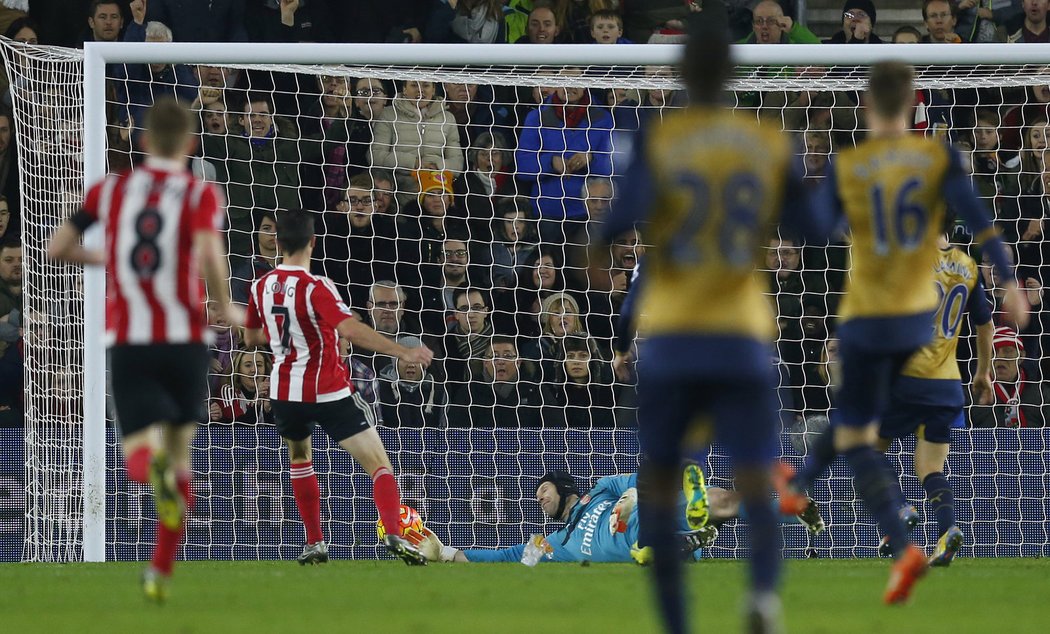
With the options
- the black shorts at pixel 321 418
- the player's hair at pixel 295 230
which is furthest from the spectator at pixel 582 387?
the player's hair at pixel 295 230

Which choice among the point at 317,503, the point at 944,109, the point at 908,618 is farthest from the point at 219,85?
the point at 908,618

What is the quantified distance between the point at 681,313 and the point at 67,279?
6.96 metres

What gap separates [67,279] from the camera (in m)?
10.5

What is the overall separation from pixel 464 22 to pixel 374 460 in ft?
→ 15.8

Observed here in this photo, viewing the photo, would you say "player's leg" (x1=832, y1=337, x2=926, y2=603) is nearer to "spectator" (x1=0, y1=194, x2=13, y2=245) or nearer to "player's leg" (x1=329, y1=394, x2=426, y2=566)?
"player's leg" (x1=329, y1=394, x2=426, y2=566)

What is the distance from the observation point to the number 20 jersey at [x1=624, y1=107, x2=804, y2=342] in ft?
14.1

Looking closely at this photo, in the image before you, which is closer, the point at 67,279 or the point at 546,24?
the point at 67,279

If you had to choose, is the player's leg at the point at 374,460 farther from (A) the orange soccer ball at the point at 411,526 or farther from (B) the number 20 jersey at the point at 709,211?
(B) the number 20 jersey at the point at 709,211

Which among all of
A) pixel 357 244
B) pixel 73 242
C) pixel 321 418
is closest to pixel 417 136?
pixel 357 244

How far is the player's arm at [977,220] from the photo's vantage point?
6.27 metres

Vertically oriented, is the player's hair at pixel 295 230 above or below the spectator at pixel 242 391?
above

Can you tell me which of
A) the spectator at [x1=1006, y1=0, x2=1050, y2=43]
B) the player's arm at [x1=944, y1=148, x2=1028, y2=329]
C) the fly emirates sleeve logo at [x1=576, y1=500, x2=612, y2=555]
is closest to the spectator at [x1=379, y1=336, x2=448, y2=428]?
the fly emirates sleeve logo at [x1=576, y1=500, x2=612, y2=555]

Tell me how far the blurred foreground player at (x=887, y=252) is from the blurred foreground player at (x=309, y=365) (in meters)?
3.15

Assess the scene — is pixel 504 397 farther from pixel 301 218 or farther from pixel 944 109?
pixel 944 109
